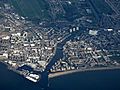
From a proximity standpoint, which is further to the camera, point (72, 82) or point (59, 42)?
point (59, 42)

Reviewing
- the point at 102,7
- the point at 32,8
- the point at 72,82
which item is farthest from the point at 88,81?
the point at 102,7

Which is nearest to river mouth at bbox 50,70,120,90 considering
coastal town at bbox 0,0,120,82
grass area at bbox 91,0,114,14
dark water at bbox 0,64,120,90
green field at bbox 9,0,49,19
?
dark water at bbox 0,64,120,90

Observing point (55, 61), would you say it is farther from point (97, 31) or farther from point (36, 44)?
point (97, 31)

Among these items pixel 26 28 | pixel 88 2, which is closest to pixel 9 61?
pixel 26 28

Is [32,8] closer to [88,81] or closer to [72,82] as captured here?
[72,82]

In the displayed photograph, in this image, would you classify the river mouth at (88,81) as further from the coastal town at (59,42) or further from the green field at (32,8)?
the green field at (32,8)

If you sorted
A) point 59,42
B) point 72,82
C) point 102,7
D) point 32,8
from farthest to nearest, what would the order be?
point 102,7
point 32,8
point 59,42
point 72,82

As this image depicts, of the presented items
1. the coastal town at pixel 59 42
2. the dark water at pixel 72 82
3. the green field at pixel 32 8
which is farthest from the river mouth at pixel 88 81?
the green field at pixel 32 8
